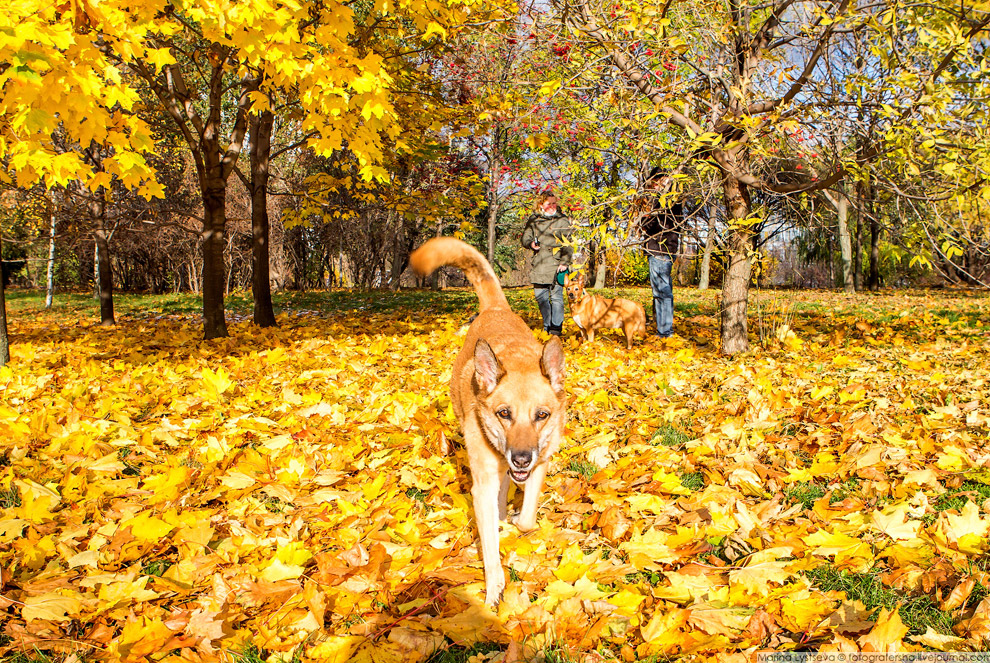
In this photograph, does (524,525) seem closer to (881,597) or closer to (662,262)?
(881,597)

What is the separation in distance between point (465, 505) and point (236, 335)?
23.7ft

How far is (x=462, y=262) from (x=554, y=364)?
1587mm

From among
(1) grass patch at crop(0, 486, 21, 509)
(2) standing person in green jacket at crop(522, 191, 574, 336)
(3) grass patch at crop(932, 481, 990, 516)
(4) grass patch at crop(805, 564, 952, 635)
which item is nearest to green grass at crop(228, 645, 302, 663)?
(1) grass patch at crop(0, 486, 21, 509)

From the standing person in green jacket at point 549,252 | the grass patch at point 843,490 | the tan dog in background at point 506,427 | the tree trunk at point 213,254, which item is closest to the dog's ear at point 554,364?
the tan dog in background at point 506,427

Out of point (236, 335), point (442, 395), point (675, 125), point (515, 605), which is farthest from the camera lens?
point (236, 335)

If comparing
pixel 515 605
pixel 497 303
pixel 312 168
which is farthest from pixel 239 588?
pixel 312 168

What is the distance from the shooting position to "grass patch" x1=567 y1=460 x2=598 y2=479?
359cm

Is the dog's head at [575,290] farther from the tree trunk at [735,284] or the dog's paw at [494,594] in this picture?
the dog's paw at [494,594]

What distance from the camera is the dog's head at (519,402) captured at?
2.68 metres

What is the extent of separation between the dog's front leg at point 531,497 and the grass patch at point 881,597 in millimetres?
1270

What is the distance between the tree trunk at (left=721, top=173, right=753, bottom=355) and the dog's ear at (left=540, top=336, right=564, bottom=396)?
14.1ft

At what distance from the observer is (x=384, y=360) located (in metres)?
7.06

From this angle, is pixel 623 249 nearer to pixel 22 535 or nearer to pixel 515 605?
pixel 515 605

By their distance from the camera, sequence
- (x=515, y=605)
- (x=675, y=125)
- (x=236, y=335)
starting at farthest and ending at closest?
(x=236, y=335)
(x=675, y=125)
(x=515, y=605)
